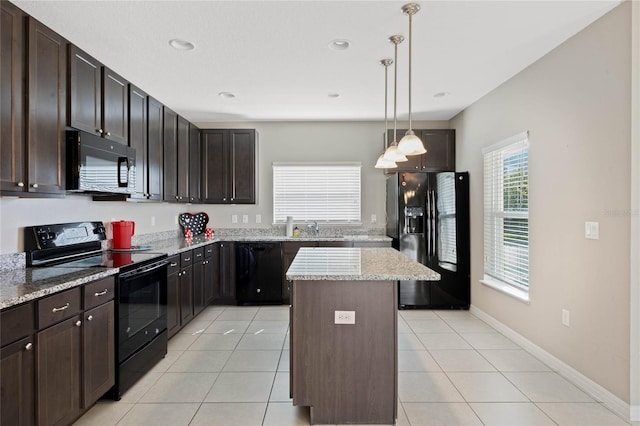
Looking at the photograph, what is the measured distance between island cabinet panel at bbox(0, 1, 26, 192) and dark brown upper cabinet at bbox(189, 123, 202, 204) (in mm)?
2418

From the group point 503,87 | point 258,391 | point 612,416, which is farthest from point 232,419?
point 503,87

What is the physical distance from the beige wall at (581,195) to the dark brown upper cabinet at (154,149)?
3.66 meters

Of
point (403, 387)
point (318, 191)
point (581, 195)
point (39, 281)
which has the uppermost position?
point (318, 191)

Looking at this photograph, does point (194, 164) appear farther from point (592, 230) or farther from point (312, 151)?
point (592, 230)

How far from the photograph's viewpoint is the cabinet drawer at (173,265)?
10.3ft

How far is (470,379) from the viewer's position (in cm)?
252

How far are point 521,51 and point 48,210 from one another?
13.1 ft

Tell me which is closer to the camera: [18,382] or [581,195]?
[18,382]

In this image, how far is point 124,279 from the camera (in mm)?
2303

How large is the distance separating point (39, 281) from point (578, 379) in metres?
3.63

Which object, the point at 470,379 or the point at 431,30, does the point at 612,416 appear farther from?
the point at 431,30

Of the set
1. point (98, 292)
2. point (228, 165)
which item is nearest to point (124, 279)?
point (98, 292)

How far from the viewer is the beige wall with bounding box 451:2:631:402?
2.09 m

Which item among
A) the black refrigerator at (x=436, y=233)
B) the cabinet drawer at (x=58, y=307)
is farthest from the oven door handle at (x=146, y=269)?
the black refrigerator at (x=436, y=233)
